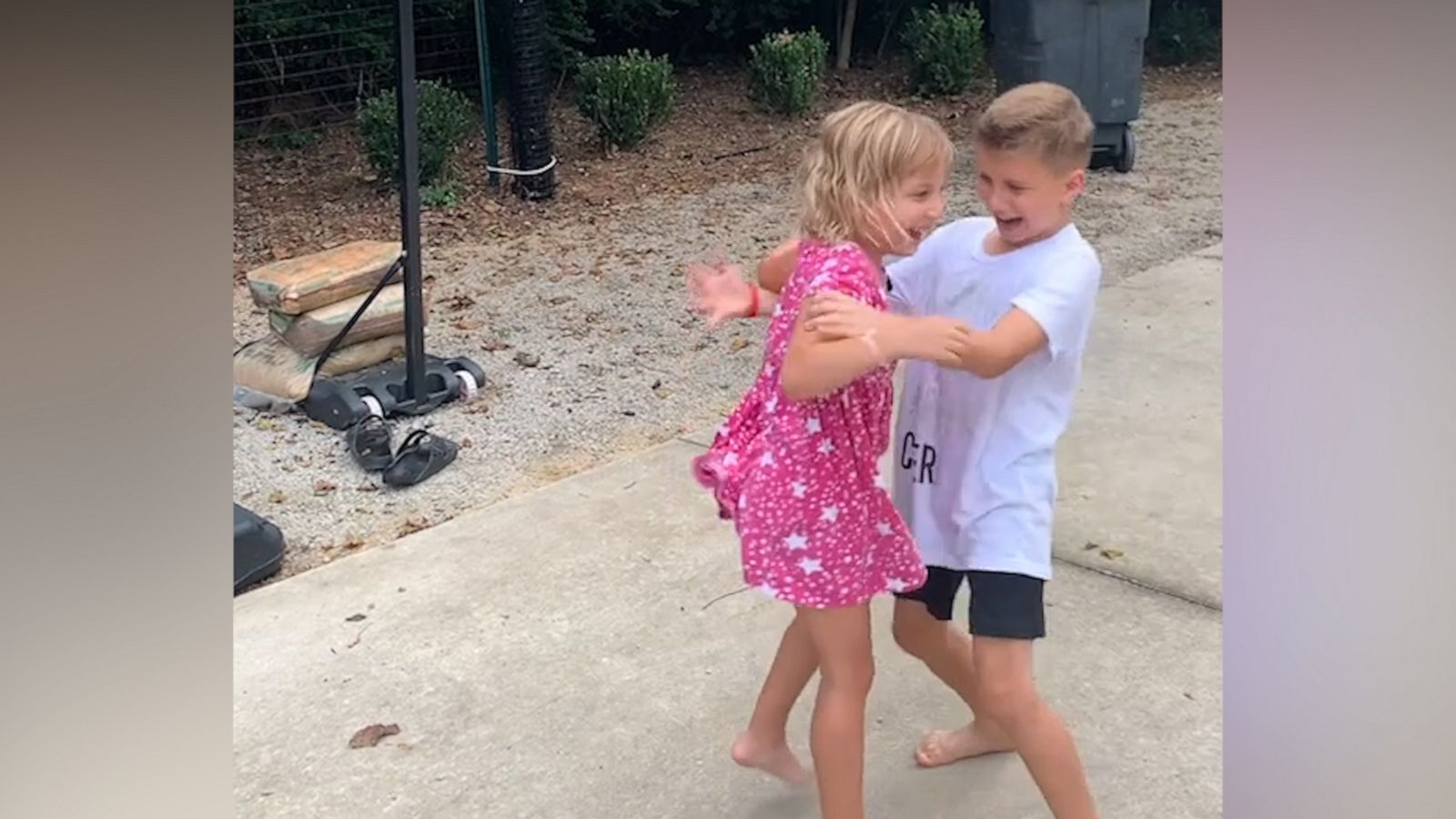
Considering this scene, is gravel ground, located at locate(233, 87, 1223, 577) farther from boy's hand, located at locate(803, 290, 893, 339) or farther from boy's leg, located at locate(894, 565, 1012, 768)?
boy's hand, located at locate(803, 290, 893, 339)

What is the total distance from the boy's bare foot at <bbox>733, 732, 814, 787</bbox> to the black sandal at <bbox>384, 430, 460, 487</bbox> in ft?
A: 6.39

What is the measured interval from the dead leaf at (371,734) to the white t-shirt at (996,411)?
119cm

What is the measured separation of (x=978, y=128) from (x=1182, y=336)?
355 cm

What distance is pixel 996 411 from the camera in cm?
237

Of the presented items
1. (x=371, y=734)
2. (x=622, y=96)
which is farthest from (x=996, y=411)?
(x=622, y=96)

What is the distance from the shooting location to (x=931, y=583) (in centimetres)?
256

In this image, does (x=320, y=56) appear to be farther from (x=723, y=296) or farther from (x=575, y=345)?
(x=723, y=296)

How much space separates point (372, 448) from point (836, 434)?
8.58 ft

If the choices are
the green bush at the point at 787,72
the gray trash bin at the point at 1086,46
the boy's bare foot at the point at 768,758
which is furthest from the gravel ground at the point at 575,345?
the green bush at the point at 787,72

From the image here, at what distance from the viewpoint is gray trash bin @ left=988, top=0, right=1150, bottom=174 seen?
8.83 meters
